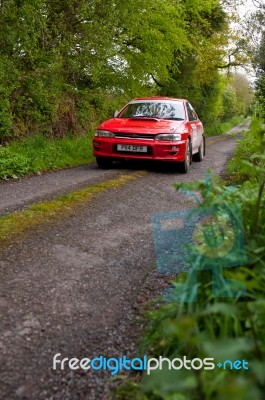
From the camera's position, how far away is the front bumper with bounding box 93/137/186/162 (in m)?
8.48

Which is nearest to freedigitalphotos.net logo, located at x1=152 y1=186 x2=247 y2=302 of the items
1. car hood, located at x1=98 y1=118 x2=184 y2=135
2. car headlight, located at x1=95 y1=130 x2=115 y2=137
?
car hood, located at x1=98 y1=118 x2=184 y2=135

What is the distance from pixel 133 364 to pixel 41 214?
9.80 ft

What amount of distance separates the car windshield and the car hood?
32 centimetres

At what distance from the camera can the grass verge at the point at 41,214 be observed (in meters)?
4.25

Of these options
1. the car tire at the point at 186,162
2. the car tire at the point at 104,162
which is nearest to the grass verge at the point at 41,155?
the car tire at the point at 104,162

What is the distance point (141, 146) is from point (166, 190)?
2.03m

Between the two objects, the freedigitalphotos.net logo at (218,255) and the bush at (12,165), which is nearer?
the freedigitalphotos.net logo at (218,255)

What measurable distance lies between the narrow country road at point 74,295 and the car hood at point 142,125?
3.31m

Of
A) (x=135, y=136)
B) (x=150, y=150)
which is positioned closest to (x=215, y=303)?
(x=150, y=150)

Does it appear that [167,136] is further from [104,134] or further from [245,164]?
[245,164]

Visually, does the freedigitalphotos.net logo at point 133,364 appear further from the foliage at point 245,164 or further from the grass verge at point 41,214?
the foliage at point 245,164

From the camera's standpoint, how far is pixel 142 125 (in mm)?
8852

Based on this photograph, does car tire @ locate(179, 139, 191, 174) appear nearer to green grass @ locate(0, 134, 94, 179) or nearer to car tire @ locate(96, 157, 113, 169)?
car tire @ locate(96, 157, 113, 169)

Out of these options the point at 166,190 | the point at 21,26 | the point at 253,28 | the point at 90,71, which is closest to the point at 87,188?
the point at 166,190
